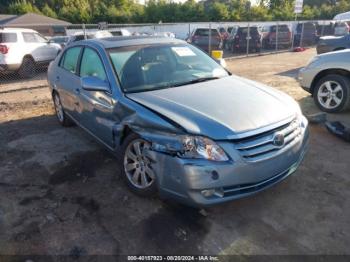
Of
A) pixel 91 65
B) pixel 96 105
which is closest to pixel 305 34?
pixel 91 65

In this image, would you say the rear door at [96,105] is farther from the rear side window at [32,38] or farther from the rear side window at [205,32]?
the rear side window at [205,32]

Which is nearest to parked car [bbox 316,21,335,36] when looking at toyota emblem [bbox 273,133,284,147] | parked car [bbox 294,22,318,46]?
parked car [bbox 294,22,318,46]

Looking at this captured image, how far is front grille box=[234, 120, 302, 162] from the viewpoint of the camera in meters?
2.78

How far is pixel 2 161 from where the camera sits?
4.55m

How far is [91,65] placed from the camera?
429 centimetres

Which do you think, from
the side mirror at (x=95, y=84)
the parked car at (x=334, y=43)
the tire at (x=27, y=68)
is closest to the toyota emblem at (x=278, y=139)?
the side mirror at (x=95, y=84)

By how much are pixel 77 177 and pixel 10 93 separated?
6.58 meters

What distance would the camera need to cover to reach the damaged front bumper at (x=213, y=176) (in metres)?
2.71

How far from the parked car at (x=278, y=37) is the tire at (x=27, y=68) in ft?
45.5

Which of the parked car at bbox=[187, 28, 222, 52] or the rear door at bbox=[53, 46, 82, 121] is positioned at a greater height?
the rear door at bbox=[53, 46, 82, 121]

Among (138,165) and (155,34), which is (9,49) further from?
(138,165)

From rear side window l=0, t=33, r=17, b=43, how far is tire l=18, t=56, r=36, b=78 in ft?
2.34

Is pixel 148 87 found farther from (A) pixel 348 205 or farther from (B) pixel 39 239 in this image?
(A) pixel 348 205

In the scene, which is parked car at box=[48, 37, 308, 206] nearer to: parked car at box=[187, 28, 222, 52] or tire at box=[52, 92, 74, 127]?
tire at box=[52, 92, 74, 127]
